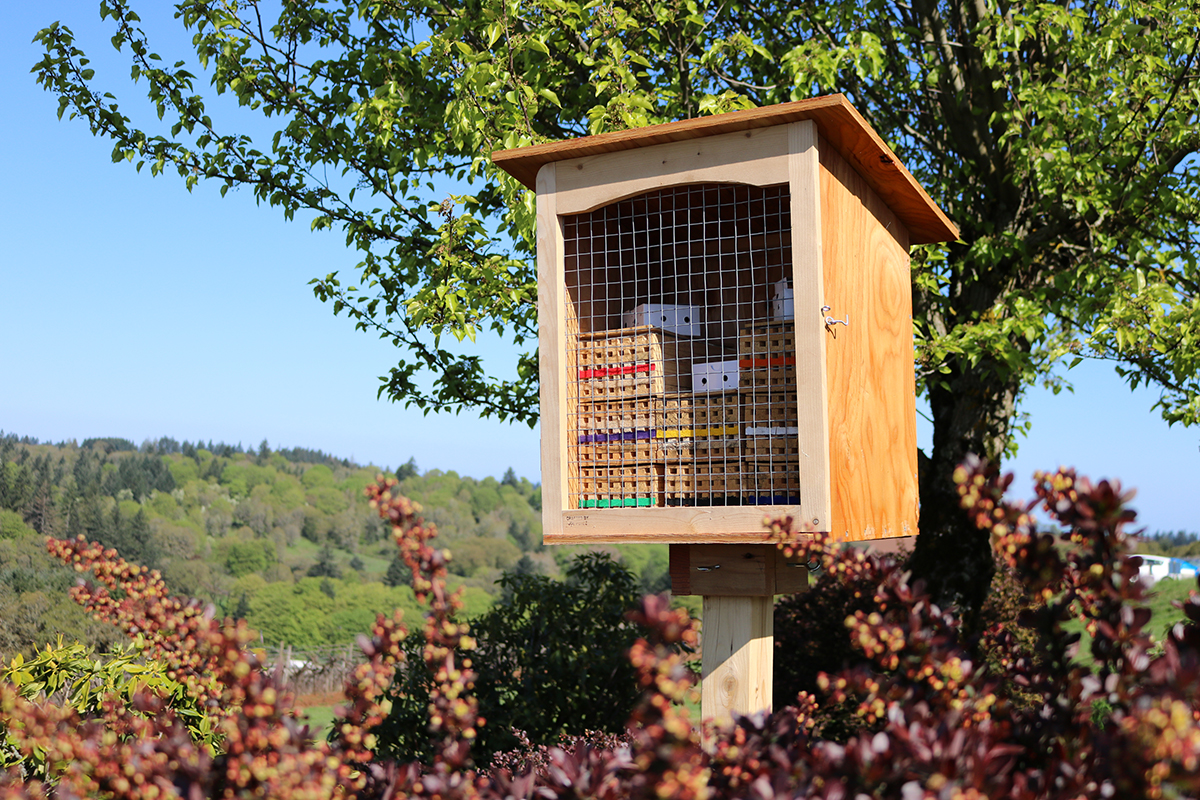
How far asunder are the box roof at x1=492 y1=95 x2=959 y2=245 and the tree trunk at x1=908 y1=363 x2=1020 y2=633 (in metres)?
3.50

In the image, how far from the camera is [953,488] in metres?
7.25

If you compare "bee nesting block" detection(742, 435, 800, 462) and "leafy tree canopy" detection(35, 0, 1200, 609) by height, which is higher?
"leafy tree canopy" detection(35, 0, 1200, 609)

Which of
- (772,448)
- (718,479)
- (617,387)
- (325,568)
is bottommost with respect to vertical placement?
(325,568)

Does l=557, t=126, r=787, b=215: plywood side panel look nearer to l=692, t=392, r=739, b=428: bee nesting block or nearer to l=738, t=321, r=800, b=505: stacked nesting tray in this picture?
l=738, t=321, r=800, b=505: stacked nesting tray

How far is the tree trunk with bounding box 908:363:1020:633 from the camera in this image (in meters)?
7.18

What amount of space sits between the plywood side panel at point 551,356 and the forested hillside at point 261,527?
868 centimetres

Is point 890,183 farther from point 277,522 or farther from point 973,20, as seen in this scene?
point 277,522

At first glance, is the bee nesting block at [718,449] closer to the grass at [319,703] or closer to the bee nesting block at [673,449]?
the bee nesting block at [673,449]

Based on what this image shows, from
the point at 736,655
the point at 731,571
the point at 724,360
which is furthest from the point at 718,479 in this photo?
the point at 736,655

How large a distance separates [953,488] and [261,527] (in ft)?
47.2

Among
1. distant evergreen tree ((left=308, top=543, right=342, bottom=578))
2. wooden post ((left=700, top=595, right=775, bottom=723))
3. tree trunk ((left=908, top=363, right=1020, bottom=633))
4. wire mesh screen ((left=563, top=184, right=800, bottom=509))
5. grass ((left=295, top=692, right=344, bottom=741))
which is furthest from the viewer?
distant evergreen tree ((left=308, top=543, right=342, bottom=578))

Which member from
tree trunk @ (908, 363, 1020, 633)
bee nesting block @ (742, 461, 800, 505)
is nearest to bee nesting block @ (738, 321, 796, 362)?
bee nesting block @ (742, 461, 800, 505)

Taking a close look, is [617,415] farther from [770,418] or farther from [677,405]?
[770,418]

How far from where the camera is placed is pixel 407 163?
655 centimetres
